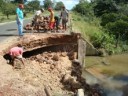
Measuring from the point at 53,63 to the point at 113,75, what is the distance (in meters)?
7.71

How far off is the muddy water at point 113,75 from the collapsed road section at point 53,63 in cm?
206

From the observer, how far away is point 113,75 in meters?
26.1

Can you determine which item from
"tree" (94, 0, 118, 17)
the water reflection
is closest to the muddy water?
the water reflection

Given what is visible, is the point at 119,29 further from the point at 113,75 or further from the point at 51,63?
the point at 51,63

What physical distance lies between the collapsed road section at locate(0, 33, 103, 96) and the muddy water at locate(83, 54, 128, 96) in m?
2.06

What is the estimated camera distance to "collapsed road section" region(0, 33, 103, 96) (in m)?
16.0

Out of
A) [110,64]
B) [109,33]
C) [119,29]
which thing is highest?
[119,29]

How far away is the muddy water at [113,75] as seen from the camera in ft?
70.5

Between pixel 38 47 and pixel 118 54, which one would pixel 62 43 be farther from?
pixel 118 54

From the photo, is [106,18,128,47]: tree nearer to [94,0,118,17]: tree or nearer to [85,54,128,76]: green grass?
[85,54,128,76]: green grass

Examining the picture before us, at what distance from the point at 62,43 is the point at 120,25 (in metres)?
20.1

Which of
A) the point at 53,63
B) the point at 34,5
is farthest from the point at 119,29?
the point at 34,5

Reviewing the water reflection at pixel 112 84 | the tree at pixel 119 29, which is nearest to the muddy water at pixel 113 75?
the water reflection at pixel 112 84

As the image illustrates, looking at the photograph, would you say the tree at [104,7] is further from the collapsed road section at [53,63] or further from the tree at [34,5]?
the collapsed road section at [53,63]
